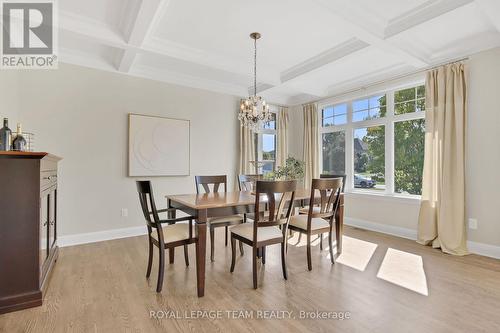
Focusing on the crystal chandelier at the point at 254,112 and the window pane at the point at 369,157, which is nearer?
the crystal chandelier at the point at 254,112

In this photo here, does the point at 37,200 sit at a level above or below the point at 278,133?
below

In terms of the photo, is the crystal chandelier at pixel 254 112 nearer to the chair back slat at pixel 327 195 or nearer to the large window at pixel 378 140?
the chair back slat at pixel 327 195

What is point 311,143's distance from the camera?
5.53m

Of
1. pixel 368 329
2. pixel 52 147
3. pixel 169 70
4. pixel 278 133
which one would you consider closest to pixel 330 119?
pixel 278 133

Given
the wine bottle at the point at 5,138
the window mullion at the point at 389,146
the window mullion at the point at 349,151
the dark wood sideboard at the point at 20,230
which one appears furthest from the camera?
the window mullion at the point at 349,151

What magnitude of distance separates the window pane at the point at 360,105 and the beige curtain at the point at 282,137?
1.47 meters

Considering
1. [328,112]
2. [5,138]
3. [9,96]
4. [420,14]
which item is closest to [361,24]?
[420,14]

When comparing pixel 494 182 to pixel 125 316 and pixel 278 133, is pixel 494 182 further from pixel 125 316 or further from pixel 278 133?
pixel 125 316

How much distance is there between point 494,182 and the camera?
320 centimetres

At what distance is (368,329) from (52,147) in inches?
162

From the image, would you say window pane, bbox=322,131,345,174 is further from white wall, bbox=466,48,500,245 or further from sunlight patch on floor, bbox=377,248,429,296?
sunlight patch on floor, bbox=377,248,429,296

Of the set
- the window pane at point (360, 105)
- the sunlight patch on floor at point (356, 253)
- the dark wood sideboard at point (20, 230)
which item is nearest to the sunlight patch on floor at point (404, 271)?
the sunlight patch on floor at point (356, 253)

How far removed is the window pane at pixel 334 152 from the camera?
205 inches

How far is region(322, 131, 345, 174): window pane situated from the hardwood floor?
2274 millimetres
